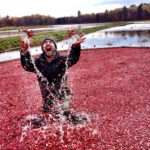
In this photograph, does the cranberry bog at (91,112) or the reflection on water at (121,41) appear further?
Result: the reflection on water at (121,41)

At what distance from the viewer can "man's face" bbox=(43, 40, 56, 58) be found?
5258 mm

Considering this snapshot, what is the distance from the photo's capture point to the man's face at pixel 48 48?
17.3 ft

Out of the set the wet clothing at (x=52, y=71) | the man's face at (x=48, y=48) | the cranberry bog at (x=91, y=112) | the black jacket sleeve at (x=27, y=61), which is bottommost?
the cranberry bog at (x=91, y=112)

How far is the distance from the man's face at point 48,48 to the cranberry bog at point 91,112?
1911 millimetres

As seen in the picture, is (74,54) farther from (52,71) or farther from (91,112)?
(91,112)

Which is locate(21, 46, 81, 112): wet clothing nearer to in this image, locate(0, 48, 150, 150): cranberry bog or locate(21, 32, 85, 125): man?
locate(21, 32, 85, 125): man

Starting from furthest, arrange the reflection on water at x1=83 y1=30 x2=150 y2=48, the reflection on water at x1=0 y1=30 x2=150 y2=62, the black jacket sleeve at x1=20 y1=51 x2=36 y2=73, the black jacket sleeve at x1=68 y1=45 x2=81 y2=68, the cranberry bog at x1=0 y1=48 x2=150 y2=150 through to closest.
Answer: the reflection on water at x1=83 y1=30 x2=150 y2=48 → the reflection on water at x1=0 y1=30 x2=150 y2=62 → the cranberry bog at x1=0 y1=48 x2=150 y2=150 → the black jacket sleeve at x1=68 y1=45 x2=81 y2=68 → the black jacket sleeve at x1=20 y1=51 x2=36 y2=73

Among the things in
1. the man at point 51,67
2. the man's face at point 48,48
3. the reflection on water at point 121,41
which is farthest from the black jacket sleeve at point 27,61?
the reflection on water at point 121,41

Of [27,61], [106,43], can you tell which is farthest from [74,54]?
[106,43]

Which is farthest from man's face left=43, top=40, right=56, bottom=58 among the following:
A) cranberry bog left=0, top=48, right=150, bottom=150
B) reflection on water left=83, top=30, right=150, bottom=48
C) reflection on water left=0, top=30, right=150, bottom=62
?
reflection on water left=83, top=30, right=150, bottom=48

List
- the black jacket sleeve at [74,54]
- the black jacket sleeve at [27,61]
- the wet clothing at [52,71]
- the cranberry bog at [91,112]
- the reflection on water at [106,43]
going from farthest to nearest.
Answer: the reflection on water at [106,43] → the wet clothing at [52,71] → the cranberry bog at [91,112] → the black jacket sleeve at [74,54] → the black jacket sleeve at [27,61]

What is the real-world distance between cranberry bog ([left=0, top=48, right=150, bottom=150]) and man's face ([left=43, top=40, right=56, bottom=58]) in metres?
1.91

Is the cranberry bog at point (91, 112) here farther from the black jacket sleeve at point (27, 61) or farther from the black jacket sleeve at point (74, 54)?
the black jacket sleeve at point (74, 54)

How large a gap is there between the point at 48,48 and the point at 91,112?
3271 mm
